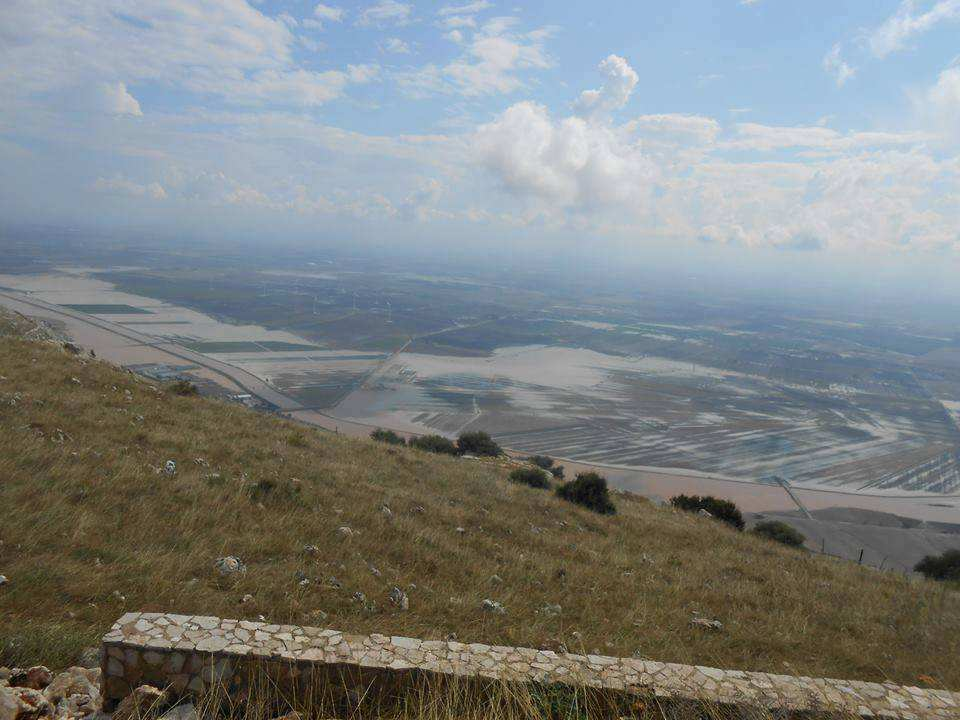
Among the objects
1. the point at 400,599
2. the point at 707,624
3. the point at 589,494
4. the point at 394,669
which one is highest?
the point at 394,669

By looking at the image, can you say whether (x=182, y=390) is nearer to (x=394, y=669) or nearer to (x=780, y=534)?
(x=394, y=669)

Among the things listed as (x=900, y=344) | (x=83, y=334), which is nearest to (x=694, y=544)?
(x=83, y=334)

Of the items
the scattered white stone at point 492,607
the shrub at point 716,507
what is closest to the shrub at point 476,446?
the shrub at point 716,507

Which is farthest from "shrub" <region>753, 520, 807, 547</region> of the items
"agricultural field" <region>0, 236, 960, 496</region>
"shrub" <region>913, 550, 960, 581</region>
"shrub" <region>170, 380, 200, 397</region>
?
"agricultural field" <region>0, 236, 960, 496</region>

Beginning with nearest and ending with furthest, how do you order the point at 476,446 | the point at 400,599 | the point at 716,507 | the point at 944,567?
the point at 400,599 → the point at 944,567 → the point at 716,507 → the point at 476,446

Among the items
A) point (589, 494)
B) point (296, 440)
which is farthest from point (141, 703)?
point (589, 494)

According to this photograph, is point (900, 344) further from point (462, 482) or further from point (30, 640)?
point (30, 640)

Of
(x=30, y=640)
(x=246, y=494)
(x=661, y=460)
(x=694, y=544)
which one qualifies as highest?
(x=30, y=640)

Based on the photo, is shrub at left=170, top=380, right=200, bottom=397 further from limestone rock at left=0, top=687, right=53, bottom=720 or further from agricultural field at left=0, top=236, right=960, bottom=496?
agricultural field at left=0, top=236, right=960, bottom=496
